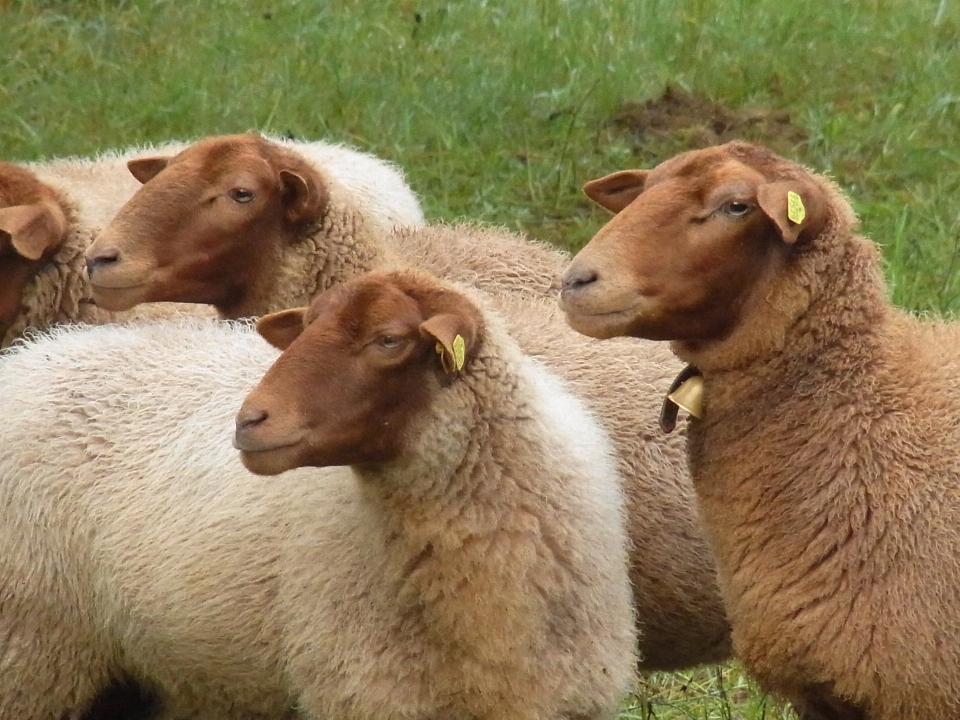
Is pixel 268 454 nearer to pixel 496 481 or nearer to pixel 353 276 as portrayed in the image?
pixel 496 481

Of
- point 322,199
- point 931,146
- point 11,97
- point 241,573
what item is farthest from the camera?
point 11,97

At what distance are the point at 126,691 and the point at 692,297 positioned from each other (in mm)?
2393

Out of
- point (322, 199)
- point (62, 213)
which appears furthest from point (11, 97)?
point (322, 199)

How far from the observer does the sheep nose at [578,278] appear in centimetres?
399

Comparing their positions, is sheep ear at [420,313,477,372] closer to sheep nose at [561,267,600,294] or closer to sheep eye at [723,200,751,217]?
sheep nose at [561,267,600,294]

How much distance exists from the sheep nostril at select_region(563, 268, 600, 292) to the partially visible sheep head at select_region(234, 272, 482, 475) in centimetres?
31

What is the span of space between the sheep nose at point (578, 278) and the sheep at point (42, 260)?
221 centimetres

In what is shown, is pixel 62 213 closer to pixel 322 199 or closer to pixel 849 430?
pixel 322 199

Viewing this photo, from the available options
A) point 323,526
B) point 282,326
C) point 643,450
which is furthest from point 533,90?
point 323,526

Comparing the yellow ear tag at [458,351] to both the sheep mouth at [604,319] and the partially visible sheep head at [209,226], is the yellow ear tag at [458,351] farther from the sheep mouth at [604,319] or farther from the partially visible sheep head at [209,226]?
the partially visible sheep head at [209,226]

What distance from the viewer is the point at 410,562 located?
4.27m

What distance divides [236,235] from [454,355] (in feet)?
5.25

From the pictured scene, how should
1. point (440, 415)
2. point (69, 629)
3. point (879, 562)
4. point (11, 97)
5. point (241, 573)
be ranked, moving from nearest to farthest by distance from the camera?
point (879, 562)
point (440, 415)
point (241, 573)
point (69, 629)
point (11, 97)

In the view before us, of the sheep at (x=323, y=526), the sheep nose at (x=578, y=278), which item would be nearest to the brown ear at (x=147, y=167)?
the sheep at (x=323, y=526)
